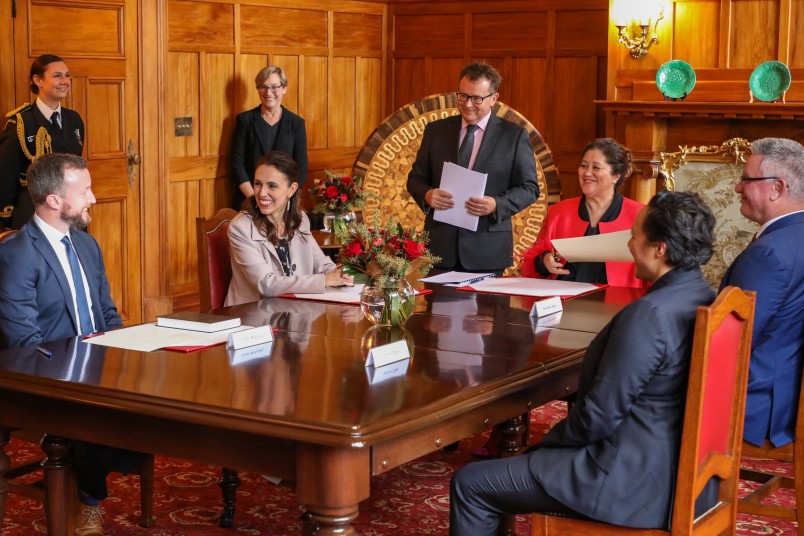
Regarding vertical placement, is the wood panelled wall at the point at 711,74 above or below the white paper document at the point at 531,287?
above

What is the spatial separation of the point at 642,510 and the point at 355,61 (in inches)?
271

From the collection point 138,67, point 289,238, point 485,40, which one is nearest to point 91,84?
point 138,67

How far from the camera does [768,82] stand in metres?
7.15

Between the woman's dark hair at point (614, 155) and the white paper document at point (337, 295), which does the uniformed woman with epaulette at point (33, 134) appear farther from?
the woman's dark hair at point (614, 155)

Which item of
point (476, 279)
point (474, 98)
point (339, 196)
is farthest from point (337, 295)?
point (339, 196)

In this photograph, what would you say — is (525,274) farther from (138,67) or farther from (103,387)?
(138,67)

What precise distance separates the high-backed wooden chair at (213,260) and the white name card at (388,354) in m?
1.45

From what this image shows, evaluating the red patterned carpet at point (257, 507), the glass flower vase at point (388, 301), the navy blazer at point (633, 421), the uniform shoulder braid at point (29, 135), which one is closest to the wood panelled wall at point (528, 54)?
the uniform shoulder braid at point (29, 135)

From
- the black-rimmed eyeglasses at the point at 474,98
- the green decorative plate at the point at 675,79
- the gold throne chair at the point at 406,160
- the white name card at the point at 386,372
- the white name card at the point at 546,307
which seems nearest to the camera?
the white name card at the point at 386,372

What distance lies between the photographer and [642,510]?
268 cm

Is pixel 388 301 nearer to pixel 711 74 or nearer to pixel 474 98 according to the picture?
pixel 474 98

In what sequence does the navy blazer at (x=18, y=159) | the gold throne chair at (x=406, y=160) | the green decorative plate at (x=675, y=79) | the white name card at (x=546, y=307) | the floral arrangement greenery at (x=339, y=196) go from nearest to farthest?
the white name card at (x=546, y=307), the navy blazer at (x=18, y=159), the floral arrangement greenery at (x=339, y=196), the green decorative plate at (x=675, y=79), the gold throne chair at (x=406, y=160)

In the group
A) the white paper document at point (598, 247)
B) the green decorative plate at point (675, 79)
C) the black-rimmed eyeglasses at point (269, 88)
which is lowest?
the white paper document at point (598, 247)

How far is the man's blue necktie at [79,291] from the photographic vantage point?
3.59m
